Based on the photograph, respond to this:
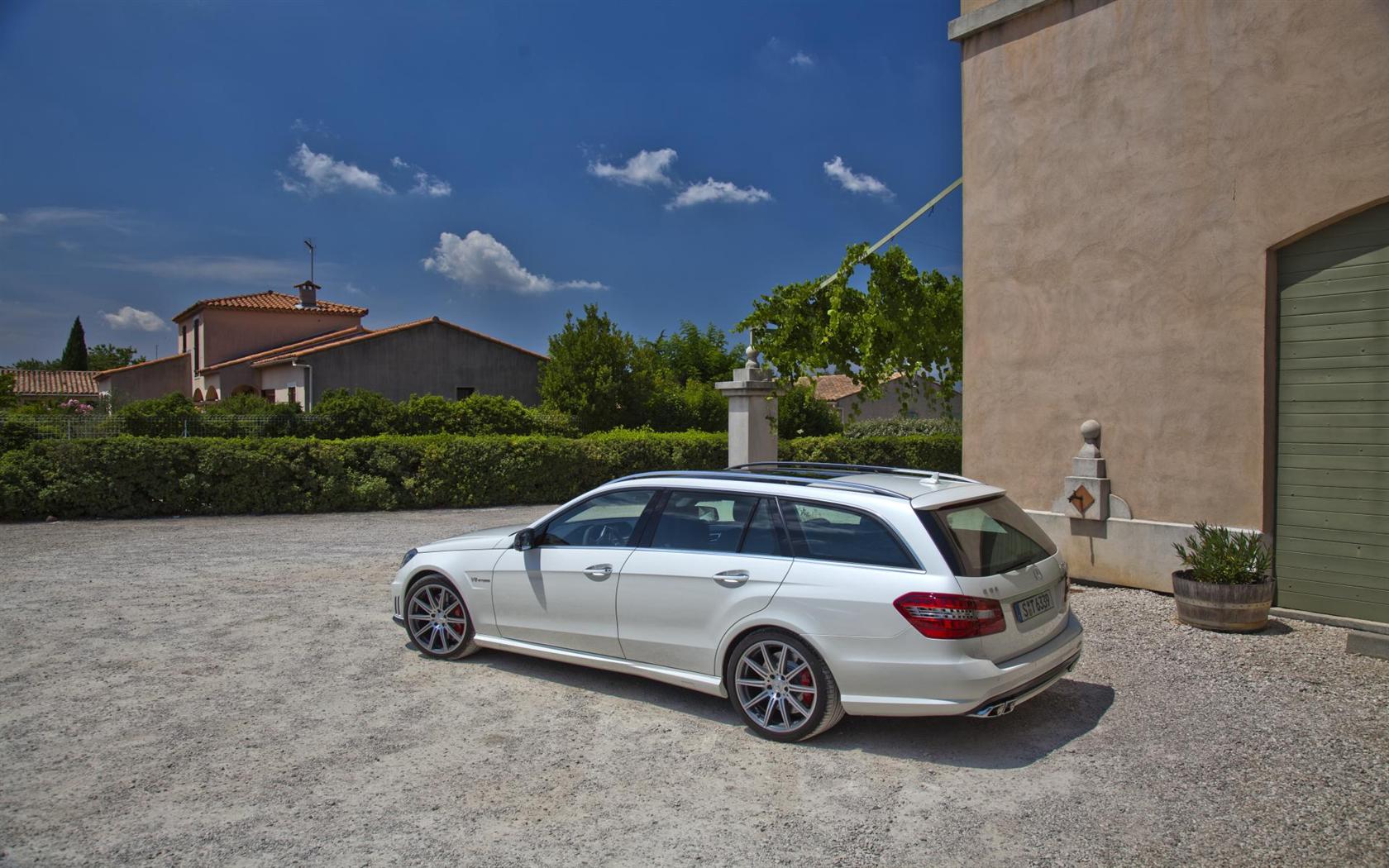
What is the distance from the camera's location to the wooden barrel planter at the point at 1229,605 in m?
6.59

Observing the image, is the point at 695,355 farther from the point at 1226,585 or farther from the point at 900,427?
the point at 1226,585

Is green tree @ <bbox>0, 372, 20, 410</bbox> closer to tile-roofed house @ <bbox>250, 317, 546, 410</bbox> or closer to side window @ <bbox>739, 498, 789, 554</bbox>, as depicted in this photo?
tile-roofed house @ <bbox>250, 317, 546, 410</bbox>

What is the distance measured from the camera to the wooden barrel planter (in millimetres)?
6594

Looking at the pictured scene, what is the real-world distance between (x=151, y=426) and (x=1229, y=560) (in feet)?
65.4

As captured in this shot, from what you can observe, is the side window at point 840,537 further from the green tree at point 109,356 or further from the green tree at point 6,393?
the green tree at point 109,356

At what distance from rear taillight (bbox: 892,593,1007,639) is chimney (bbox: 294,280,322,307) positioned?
40143mm

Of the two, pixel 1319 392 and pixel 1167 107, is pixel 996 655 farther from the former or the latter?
pixel 1167 107

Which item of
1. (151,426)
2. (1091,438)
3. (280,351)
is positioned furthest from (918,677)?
(280,351)

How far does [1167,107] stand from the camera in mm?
7824

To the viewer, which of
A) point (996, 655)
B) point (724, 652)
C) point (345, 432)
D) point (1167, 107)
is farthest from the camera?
point (345, 432)

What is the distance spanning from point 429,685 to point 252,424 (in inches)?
650

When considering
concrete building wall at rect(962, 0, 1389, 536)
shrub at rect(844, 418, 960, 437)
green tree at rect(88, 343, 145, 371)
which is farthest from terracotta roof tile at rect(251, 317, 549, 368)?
green tree at rect(88, 343, 145, 371)

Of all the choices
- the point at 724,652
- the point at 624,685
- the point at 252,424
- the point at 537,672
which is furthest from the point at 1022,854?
the point at 252,424

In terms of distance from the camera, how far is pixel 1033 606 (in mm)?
4613
